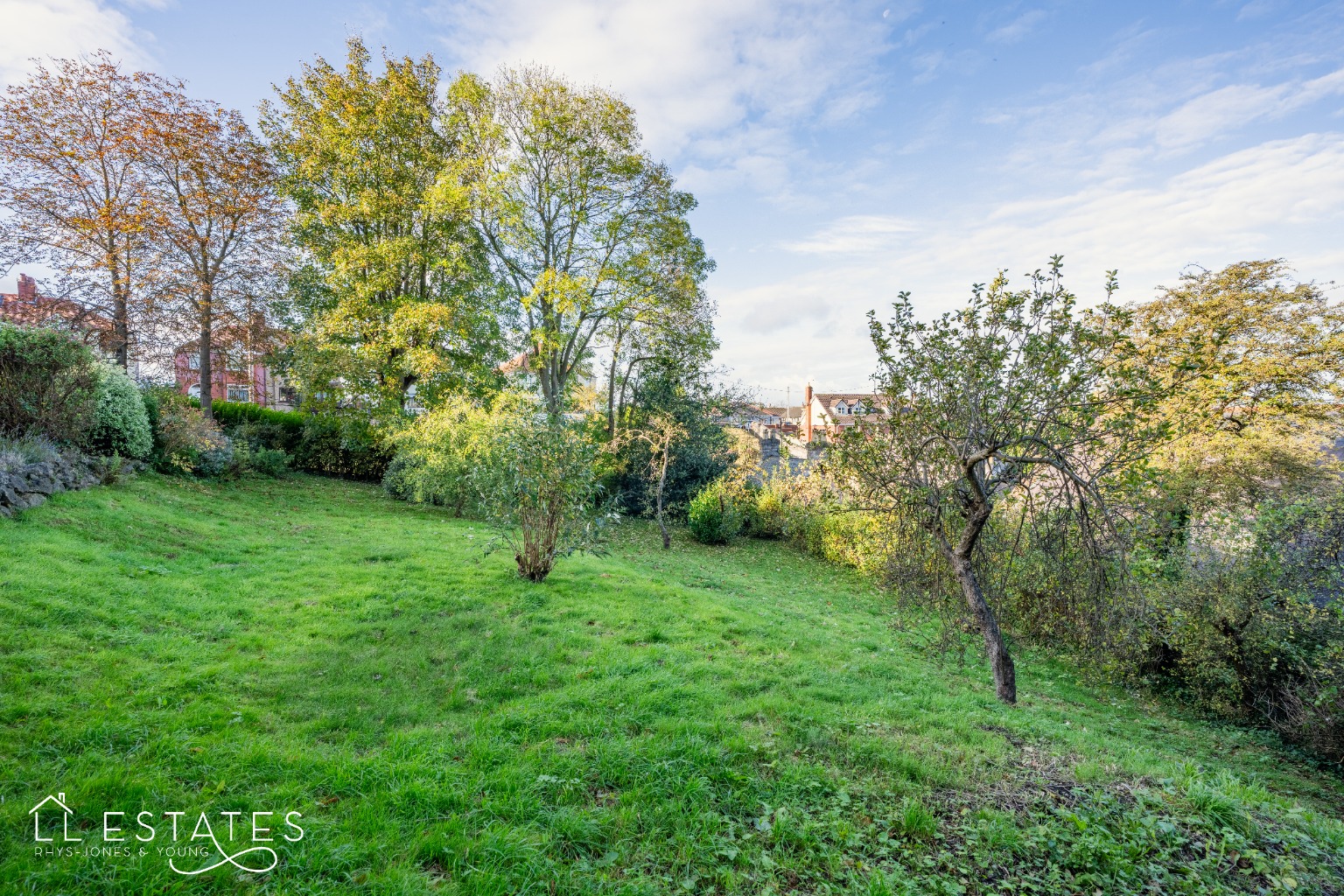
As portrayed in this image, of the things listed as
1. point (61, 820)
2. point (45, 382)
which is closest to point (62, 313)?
point (45, 382)

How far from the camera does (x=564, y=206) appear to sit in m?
17.4

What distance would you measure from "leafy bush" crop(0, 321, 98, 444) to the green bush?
12.8 metres

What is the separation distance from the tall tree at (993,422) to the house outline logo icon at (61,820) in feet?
18.6

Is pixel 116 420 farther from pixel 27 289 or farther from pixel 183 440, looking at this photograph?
pixel 27 289

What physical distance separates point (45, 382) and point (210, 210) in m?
8.33

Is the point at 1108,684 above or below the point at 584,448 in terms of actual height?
below

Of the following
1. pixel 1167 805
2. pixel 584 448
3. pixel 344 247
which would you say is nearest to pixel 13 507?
pixel 584 448

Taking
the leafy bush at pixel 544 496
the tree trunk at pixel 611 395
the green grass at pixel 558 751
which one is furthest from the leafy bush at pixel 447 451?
the tree trunk at pixel 611 395

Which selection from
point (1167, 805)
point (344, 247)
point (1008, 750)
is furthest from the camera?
point (344, 247)

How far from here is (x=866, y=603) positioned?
34.8 ft

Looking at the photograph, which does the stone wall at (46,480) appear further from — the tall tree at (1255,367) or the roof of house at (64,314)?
the tall tree at (1255,367)

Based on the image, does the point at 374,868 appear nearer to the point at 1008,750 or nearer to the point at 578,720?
the point at 578,720

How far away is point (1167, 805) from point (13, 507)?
11.4 m

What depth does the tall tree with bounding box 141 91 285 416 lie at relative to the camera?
14.1 meters
